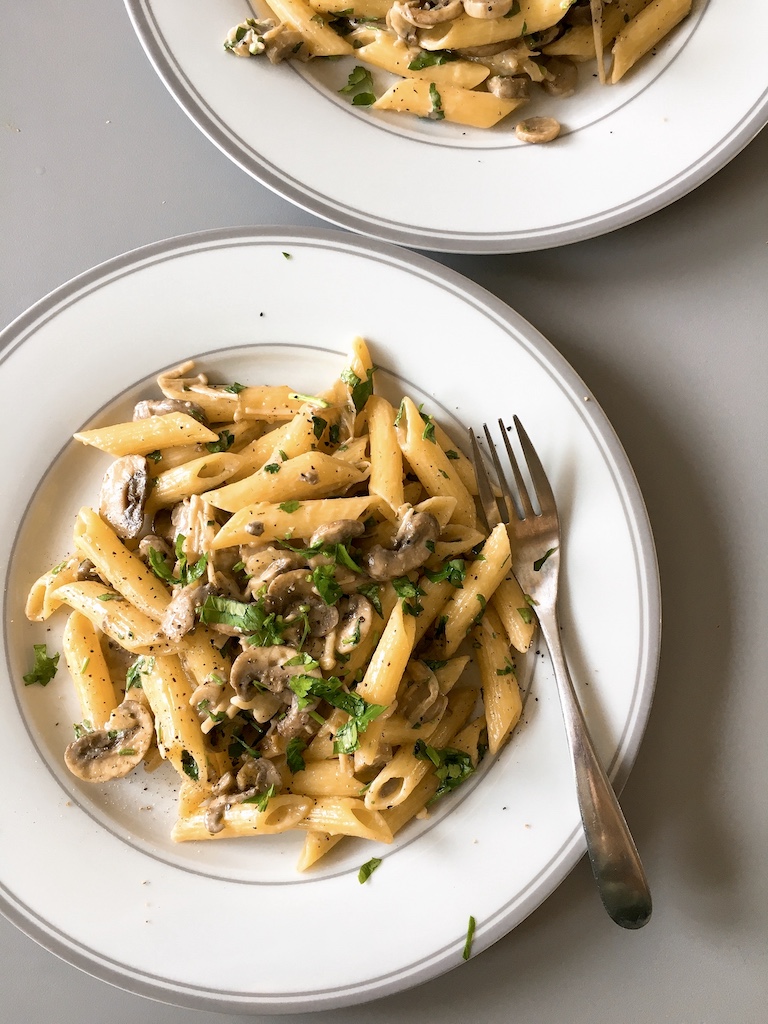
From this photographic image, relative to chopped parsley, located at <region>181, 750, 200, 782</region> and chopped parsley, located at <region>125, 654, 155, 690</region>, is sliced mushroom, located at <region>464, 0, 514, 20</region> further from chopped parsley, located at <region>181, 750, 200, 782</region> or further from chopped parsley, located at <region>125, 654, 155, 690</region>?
chopped parsley, located at <region>181, 750, 200, 782</region>

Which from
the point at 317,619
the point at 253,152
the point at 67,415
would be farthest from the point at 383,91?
the point at 317,619

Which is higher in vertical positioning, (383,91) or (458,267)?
(383,91)

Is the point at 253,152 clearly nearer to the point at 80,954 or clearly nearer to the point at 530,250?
the point at 530,250

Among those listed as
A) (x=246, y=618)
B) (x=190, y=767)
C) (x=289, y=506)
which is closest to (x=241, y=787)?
(x=190, y=767)

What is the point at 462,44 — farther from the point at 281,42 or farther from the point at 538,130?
the point at 281,42

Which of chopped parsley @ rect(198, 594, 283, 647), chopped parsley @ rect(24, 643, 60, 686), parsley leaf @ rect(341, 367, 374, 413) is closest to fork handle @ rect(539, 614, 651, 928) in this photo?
chopped parsley @ rect(198, 594, 283, 647)

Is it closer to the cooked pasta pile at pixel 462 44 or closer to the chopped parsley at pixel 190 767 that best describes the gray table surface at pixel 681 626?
the cooked pasta pile at pixel 462 44

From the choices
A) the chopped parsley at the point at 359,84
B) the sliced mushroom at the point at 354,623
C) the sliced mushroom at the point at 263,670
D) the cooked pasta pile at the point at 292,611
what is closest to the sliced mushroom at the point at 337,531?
the cooked pasta pile at the point at 292,611
